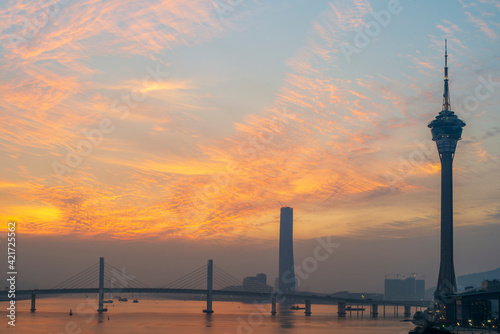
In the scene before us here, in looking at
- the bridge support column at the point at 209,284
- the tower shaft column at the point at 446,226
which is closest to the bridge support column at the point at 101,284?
the bridge support column at the point at 209,284

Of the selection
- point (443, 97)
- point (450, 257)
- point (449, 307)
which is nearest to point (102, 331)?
point (449, 307)

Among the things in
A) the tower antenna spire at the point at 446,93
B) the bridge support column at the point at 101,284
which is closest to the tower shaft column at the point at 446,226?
the tower antenna spire at the point at 446,93

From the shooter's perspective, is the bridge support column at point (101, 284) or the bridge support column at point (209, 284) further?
the bridge support column at point (209, 284)

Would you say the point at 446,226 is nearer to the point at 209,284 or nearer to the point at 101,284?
the point at 209,284

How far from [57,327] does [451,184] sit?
127 m

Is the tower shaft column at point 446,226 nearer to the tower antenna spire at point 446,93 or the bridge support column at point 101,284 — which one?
the tower antenna spire at point 446,93

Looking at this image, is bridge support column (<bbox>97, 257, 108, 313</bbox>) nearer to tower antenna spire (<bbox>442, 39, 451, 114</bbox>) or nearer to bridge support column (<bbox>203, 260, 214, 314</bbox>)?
bridge support column (<bbox>203, 260, 214, 314</bbox>)

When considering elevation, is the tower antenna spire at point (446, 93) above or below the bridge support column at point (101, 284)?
above

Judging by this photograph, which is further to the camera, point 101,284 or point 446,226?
point 446,226

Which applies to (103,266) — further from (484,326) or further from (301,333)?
(484,326)

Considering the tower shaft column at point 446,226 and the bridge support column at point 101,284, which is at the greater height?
the tower shaft column at point 446,226

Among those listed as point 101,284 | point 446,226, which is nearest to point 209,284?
point 101,284

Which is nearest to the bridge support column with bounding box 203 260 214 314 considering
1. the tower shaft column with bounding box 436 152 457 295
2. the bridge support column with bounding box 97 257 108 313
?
the bridge support column with bounding box 97 257 108 313

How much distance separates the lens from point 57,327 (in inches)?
4250
